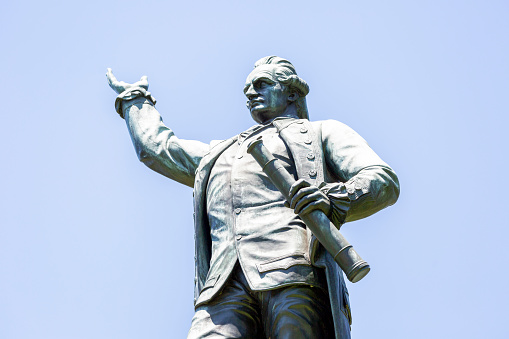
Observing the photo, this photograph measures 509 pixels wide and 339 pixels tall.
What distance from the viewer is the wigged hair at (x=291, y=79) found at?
9.88 meters

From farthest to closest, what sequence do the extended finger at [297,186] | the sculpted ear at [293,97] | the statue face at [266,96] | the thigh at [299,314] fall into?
1. the sculpted ear at [293,97]
2. the statue face at [266,96]
3. the extended finger at [297,186]
4. the thigh at [299,314]

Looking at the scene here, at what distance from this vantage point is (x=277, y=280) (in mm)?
8164

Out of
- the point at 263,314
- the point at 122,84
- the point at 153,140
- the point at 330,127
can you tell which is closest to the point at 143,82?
the point at 122,84

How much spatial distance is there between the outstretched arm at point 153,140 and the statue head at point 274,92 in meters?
0.63

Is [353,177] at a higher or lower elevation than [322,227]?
higher

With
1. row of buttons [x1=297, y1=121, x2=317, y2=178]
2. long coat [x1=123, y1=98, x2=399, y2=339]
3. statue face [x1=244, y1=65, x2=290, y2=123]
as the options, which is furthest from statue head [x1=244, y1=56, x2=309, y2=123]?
row of buttons [x1=297, y1=121, x2=317, y2=178]

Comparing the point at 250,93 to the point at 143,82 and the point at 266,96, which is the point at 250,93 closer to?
the point at 266,96

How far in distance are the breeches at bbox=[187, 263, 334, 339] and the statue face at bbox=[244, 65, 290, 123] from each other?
1853 mm

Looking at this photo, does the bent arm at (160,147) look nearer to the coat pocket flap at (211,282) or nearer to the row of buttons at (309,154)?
the row of buttons at (309,154)

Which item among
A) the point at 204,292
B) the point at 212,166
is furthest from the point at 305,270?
the point at 212,166

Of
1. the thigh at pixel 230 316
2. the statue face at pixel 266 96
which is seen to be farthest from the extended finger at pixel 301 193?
the statue face at pixel 266 96

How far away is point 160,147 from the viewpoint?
10133 mm

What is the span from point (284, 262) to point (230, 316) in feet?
1.96

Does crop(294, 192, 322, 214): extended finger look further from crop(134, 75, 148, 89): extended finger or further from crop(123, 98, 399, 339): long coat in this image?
crop(134, 75, 148, 89): extended finger
